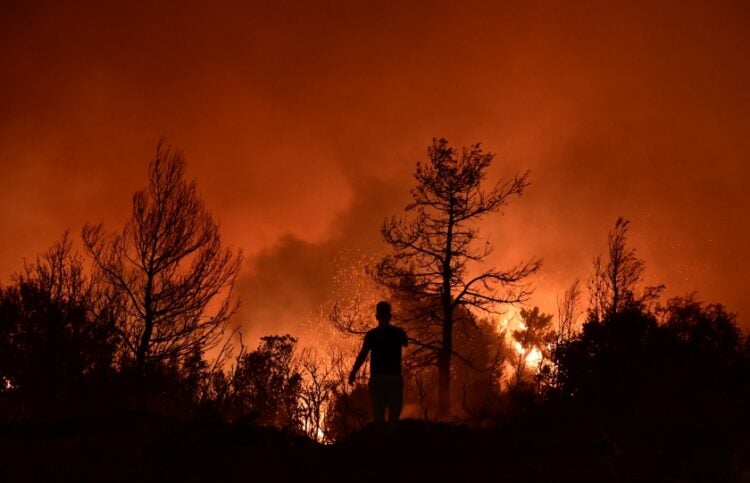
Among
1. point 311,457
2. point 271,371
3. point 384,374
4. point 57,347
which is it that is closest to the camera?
point 311,457

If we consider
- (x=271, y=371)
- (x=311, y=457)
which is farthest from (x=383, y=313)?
(x=271, y=371)

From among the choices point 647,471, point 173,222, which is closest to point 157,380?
point 173,222

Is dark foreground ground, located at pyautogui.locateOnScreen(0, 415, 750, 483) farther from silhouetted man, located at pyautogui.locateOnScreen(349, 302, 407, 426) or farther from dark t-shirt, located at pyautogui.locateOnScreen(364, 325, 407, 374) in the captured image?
dark t-shirt, located at pyautogui.locateOnScreen(364, 325, 407, 374)

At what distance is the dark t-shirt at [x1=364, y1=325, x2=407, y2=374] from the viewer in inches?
316

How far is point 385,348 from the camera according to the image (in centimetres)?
805

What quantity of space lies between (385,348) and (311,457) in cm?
187

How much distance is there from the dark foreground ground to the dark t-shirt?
3.09 feet

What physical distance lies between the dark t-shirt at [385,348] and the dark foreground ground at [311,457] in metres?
0.94

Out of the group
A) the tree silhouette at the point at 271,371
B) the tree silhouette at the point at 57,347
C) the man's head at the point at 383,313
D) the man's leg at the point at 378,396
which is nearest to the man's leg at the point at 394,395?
the man's leg at the point at 378,396

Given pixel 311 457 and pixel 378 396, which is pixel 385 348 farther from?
pixel 311 457

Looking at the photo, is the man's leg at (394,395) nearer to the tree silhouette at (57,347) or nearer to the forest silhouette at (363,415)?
the forest silhouette at (363,415)

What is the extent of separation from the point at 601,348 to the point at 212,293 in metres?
10.9

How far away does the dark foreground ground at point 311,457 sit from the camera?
249 inches

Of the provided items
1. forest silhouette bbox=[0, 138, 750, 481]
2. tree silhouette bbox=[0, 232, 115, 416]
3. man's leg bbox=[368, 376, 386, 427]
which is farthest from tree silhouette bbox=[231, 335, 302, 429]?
man's leg bbox=[368, 376, 386, 427]
